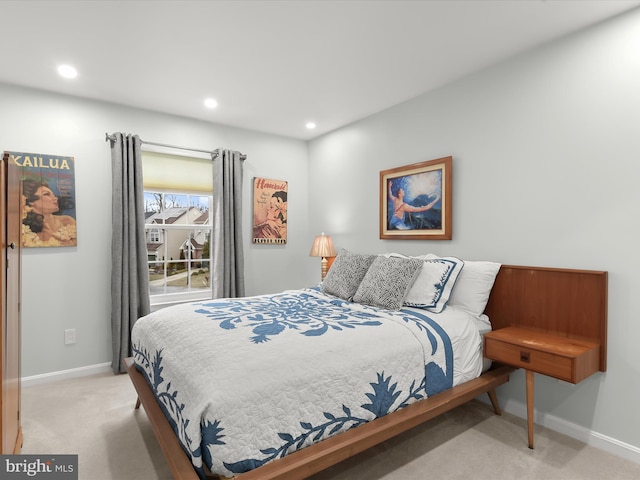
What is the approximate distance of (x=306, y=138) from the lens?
184 inches

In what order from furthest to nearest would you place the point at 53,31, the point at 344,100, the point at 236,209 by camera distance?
the point at 236,209, the point at 344,100, the point at 53,31

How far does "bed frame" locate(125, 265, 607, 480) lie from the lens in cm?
150

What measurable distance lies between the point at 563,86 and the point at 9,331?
11.3 ft

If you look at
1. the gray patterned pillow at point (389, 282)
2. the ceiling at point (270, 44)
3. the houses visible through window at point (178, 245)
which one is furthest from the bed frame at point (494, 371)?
the ceiling at point (270, 44)

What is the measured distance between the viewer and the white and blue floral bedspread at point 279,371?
141 centimetres

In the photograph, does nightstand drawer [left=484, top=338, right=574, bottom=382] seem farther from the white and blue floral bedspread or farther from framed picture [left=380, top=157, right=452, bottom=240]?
framed picture [left=380, top=157, right=452, bottom=240]

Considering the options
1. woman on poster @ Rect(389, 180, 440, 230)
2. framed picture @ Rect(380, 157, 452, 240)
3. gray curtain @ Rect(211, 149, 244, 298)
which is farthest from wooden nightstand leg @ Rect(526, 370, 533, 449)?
gray curtain @ Rect(211, 149, 244, 298)

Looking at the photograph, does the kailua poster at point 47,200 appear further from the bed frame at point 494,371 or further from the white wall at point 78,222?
the bed frame at point 494,371

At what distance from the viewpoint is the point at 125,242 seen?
339 cm

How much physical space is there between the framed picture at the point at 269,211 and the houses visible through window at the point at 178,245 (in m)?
0.55

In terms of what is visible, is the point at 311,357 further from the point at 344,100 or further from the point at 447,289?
the point at 344,100

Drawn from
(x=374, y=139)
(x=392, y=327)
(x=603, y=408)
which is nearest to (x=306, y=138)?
(x=374, y=139)

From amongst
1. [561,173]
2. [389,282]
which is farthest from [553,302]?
[389,282]

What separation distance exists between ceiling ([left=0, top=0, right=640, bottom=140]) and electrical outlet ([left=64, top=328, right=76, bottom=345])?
213cm
